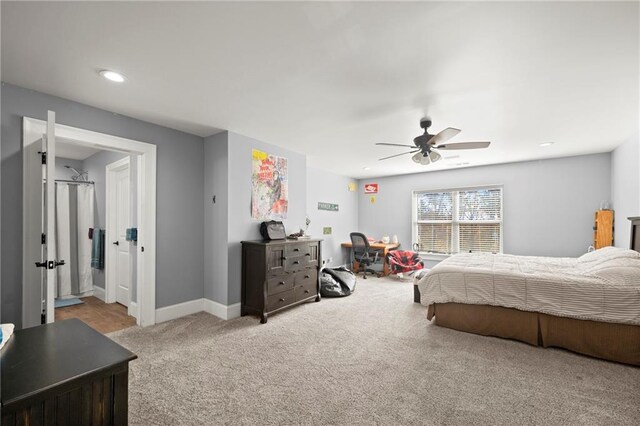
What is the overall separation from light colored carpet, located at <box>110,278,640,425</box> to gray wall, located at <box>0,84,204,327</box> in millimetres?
675

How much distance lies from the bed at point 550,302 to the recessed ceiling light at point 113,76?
3.65 metres

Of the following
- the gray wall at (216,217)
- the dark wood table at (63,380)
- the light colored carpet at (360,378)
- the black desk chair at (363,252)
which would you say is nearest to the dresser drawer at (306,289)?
the light colored carpet at (360,378)

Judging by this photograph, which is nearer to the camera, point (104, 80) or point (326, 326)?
point (104, 80)

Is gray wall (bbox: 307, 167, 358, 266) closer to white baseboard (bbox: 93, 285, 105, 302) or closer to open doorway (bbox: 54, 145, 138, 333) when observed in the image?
open doorway (bbox: 54, 145, 138, 333)

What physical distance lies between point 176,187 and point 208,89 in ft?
5.16

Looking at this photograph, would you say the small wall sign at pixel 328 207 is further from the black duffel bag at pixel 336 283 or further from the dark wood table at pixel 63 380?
the dark wood table at pixel 63 380

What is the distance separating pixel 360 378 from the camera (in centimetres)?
221

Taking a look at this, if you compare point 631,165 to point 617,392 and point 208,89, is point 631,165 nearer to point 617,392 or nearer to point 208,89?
point 617,392

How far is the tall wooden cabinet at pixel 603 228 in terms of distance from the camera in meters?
4.33

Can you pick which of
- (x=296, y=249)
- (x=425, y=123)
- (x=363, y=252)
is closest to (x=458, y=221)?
(x=363, y=252)

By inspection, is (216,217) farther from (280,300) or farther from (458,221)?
(458,221)

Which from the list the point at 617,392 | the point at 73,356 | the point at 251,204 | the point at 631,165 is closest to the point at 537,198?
the point at 631,165

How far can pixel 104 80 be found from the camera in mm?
2336

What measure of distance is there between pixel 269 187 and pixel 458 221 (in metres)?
4.16
